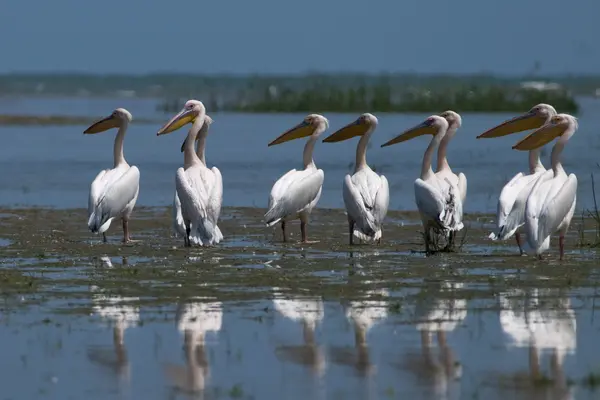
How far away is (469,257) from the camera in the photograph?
1130 cm

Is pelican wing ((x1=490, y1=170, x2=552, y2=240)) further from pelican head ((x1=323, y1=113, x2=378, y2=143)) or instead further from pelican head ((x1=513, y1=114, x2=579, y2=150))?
pelican head ((x1=323, y1=113, x2=378, y2=143))

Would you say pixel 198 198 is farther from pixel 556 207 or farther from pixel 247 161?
pixel 247 161

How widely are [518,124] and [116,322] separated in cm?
621

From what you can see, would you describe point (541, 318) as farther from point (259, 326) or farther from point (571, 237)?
point (571, 237)

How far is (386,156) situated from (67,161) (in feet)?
17.5

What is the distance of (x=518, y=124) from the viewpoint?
44.3ft

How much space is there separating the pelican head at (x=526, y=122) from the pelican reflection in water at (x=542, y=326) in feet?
13.7

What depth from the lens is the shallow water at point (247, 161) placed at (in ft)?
60.5

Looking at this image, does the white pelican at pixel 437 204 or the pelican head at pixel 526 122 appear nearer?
the white pelican at pixel 437 204

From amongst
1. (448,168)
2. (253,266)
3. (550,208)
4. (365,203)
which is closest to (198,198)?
(365,203)

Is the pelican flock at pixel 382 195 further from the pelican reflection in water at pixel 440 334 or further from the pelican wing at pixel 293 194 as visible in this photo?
the pelican reflection in water at pixel 440 334

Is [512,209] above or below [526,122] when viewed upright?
below

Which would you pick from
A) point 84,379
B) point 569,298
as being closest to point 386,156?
point 569,298

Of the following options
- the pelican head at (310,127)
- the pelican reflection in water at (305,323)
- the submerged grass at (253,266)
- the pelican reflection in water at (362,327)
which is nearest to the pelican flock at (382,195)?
the submerged grass at (253,266)
